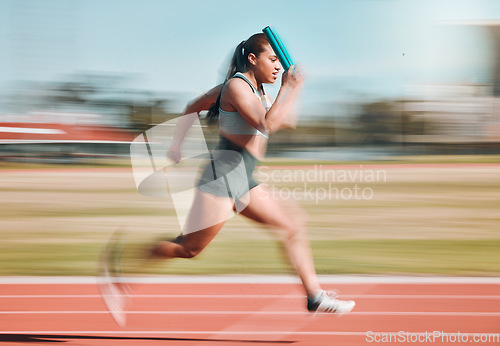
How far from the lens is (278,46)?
10.5ft

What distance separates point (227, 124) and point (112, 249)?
43.1 inches

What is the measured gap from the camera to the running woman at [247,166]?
310 centimetres

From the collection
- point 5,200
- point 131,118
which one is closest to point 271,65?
point 5,200

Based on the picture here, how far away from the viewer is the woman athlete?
122 inches

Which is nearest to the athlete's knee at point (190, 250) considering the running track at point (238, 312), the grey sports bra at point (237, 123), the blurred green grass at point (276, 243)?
the blurred green grass at point (276, 243)

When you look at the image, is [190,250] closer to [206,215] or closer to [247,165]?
[206,215]

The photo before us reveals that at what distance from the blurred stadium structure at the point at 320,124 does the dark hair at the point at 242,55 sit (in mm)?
15778

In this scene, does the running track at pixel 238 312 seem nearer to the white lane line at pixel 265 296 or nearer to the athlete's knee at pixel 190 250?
the white lane line at pixel 265 296

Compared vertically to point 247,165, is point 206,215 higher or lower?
lower

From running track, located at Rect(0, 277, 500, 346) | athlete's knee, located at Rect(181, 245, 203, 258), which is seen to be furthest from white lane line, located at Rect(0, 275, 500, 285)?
athlete's knee, located at Rect(181, 245, 203, 258)

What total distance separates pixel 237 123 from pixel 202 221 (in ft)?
1.80

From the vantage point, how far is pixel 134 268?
11.3ft

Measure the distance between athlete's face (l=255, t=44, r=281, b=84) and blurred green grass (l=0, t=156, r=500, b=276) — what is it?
1.12 meters

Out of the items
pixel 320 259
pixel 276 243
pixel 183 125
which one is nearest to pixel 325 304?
pixel 276 243
